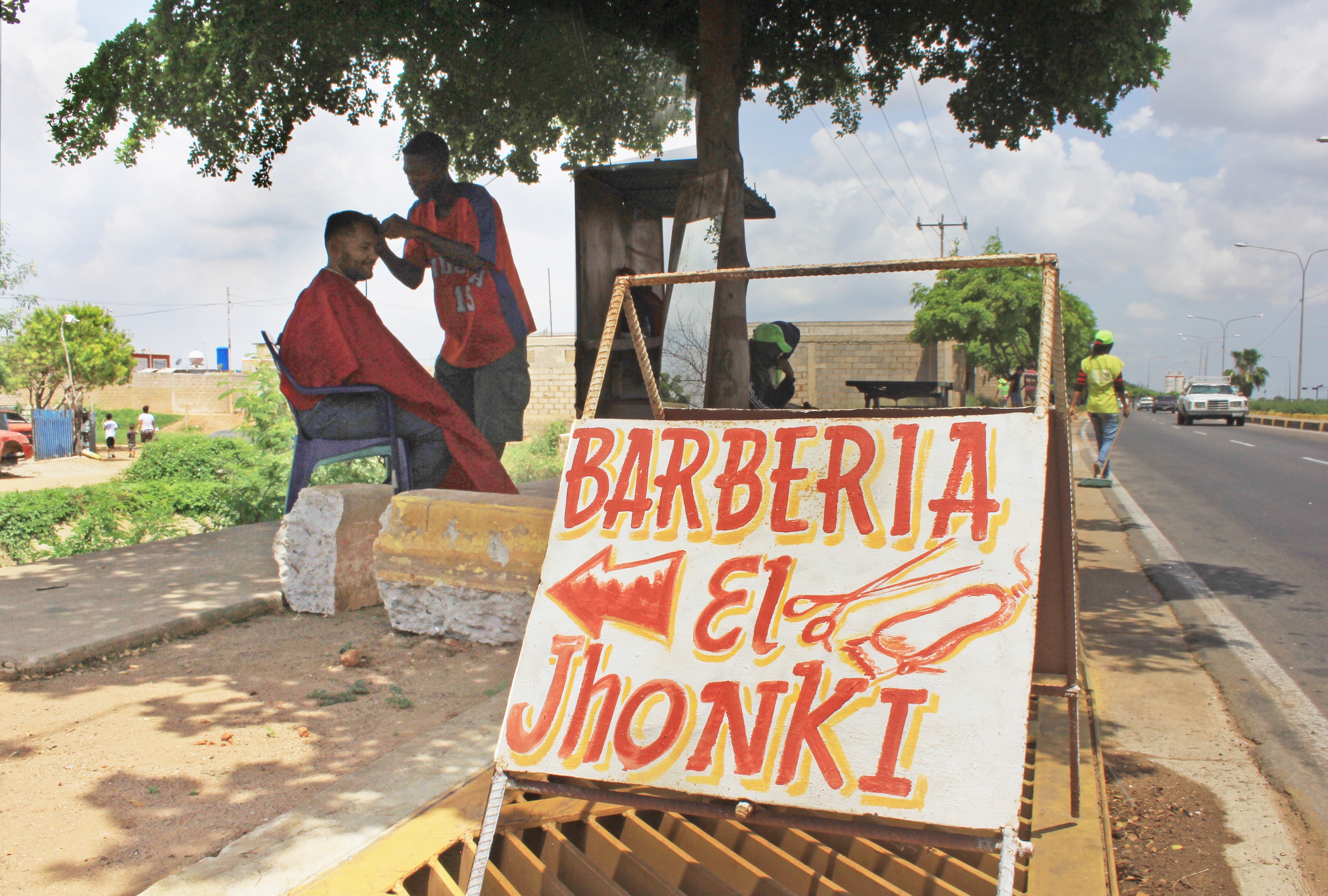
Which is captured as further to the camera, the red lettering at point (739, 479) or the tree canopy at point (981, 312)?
the tree canopy at point (981, 312)

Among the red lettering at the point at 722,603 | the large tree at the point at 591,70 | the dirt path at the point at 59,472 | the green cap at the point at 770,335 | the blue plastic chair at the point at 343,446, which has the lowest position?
the dirt path at the point at 59,472

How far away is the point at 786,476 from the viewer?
1978 millimetres

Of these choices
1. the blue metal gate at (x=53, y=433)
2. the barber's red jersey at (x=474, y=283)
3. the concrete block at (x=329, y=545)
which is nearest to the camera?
the concrete block at (x=329, y=545)

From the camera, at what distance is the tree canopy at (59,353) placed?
35656 millimetres

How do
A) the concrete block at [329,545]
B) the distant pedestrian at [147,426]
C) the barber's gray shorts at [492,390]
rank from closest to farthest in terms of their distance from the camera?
the concrete block at [329,545] → the barber's gray shorts at [492,390] → the distant pedestrian at [147,426]

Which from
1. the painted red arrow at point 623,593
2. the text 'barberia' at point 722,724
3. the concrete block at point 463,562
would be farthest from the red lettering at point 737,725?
the concrete block at point 463,562

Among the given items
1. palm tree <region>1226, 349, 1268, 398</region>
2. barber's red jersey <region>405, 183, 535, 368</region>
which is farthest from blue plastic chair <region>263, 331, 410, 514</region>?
palm tree <region>1226, 349, 1268, 398</region>

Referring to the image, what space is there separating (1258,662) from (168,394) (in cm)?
5055

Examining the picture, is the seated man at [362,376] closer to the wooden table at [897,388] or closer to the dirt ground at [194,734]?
the dirt ground at [194,734]

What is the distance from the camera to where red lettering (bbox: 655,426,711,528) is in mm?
1979

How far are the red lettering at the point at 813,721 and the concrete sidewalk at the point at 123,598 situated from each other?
3.16 meters

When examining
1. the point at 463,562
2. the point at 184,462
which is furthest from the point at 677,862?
the point at 184,462

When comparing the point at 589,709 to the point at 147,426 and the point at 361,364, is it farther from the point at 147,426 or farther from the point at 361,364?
the point at 147,426

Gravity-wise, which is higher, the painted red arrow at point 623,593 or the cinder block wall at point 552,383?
the cinder block wall at point 552,383
